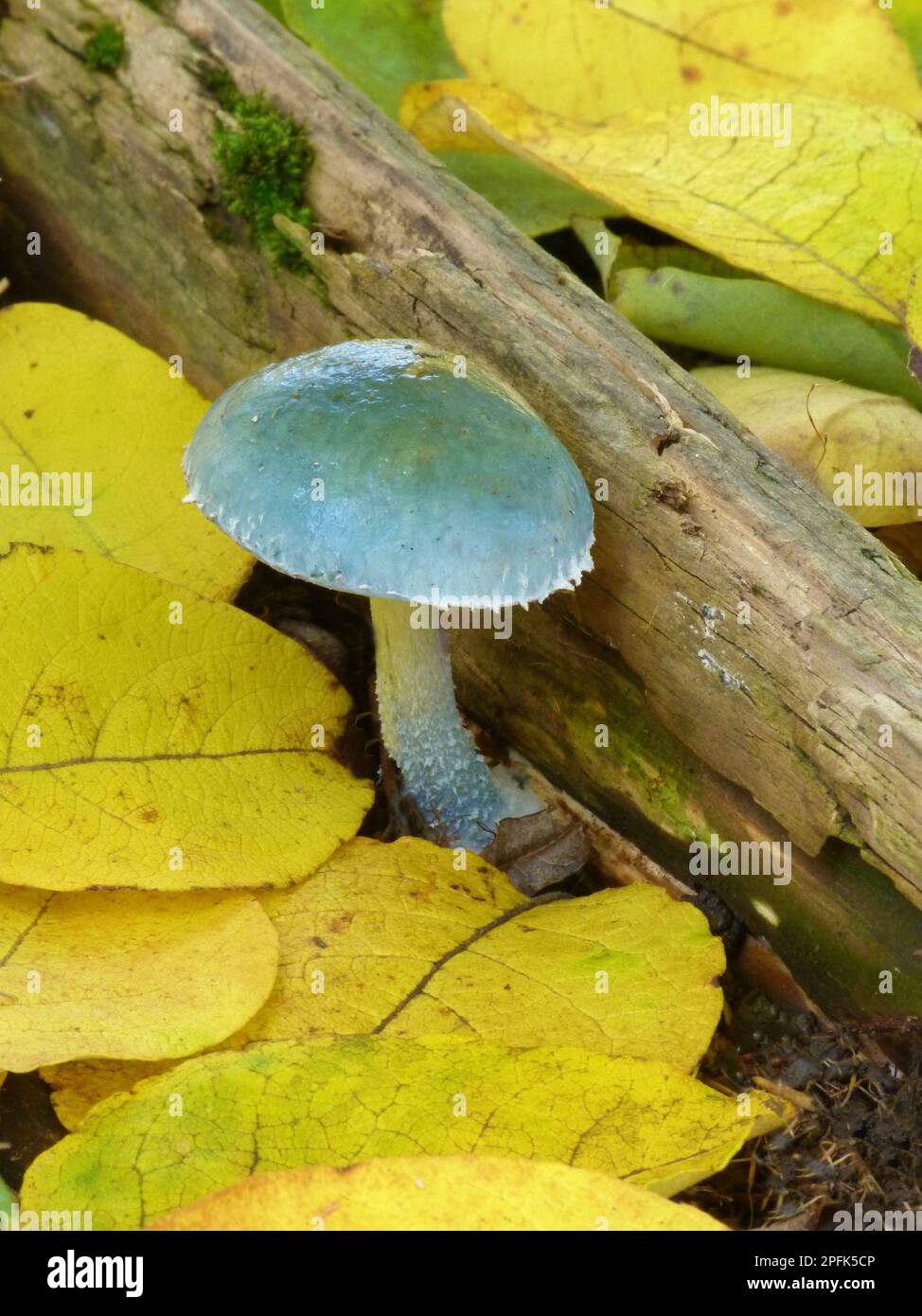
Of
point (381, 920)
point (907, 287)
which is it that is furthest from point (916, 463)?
point (381, 920)

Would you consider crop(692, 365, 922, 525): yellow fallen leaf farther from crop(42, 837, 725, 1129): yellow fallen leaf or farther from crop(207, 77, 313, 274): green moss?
crop(207, 77, 313, 274): green moss

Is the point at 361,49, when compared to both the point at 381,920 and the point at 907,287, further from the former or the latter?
the point at 381,920

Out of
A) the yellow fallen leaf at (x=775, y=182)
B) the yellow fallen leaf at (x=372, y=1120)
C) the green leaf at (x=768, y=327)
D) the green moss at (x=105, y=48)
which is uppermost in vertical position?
the green moss at (x=105, y=48)

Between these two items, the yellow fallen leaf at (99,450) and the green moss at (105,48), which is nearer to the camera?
the yellow fallen leaf at (99,450)

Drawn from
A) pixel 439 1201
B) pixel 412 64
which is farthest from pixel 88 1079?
pixel 412 64

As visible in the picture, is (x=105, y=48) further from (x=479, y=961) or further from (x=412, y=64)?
(x=479, y=961)

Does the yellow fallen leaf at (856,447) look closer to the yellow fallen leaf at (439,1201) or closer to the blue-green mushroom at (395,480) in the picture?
the blue-green mushroom at (395,480)

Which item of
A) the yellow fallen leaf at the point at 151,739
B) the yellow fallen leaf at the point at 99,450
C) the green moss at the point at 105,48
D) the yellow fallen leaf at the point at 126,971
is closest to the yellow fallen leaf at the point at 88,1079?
the yellow fallen leaf at the point at 126,971
